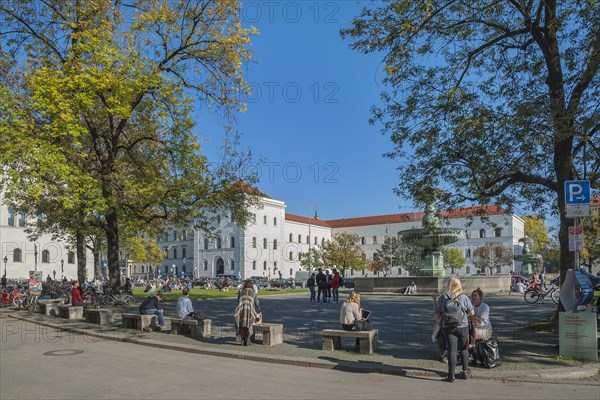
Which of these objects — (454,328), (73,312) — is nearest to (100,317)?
(73,312)

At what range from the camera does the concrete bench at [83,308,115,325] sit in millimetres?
17125

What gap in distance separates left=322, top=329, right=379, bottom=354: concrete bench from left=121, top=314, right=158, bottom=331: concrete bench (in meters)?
6.55

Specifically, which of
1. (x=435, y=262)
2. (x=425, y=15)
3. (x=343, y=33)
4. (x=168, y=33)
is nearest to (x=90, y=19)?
(x=168, y=33)

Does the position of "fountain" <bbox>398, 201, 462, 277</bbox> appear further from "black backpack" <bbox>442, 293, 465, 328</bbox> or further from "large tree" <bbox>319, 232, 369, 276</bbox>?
"large tree" <bbox>319, 232, 369, 276</bbox>

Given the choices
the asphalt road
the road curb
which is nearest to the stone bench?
the asphalt road

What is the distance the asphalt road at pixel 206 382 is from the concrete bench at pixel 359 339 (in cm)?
144

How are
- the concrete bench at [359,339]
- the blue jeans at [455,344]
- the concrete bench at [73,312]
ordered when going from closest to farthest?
the blue jeans at [455,344], the concrete bench at [359,339], the concrete bench at [73,312]

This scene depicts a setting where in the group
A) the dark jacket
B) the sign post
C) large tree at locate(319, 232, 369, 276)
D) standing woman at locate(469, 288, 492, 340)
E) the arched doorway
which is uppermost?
the sign post

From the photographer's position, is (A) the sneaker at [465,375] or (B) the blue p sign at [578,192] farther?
(B) the blue p sign at [578,192]

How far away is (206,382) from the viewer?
337 inches

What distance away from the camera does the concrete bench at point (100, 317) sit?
674 inches

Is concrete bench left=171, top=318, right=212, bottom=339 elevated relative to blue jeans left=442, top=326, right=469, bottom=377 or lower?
lower

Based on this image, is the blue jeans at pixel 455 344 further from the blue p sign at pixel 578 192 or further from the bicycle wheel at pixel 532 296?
the bicycle wheel at pixel 532 296

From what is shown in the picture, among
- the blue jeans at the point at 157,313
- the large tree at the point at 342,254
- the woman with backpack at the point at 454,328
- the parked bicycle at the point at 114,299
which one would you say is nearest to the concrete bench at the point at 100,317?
the blue jeans at the point at 157,313
